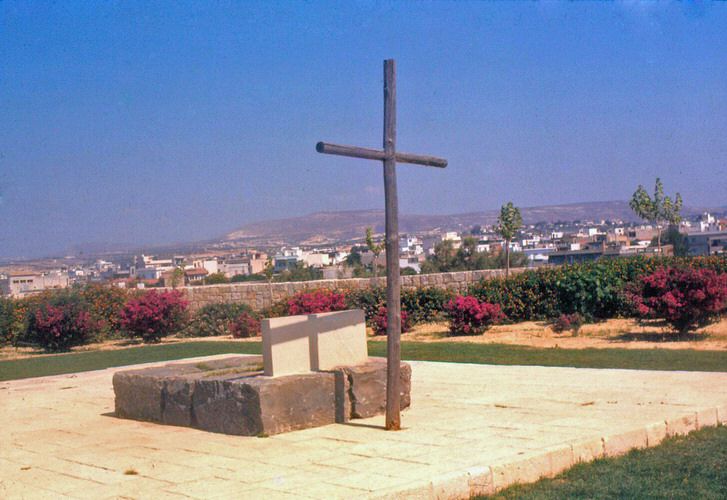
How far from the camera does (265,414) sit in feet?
23.4

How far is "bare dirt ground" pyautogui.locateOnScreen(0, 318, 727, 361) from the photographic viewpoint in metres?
13.9

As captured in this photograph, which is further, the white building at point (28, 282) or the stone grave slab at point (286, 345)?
the white building at point (28, 282)

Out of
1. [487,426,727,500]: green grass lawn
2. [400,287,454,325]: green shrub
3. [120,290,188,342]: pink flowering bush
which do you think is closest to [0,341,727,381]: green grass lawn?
[120,290,188,342]: pink flowering bush

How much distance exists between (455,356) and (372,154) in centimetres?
716

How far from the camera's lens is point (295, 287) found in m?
23.3

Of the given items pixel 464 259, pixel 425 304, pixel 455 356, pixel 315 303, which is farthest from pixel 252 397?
pixel 464 259

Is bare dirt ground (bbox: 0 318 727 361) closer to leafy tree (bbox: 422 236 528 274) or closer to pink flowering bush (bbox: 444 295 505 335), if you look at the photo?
pink flowering bush (bbox: 444 295 505 335)

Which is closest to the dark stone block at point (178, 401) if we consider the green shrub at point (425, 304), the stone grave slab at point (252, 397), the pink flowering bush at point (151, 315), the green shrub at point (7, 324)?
the stone grave slab at point (252, 397)

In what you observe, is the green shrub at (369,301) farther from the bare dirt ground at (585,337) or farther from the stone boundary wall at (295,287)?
the stone boundary wall at (295,287)

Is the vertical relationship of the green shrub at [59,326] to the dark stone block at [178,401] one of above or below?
below

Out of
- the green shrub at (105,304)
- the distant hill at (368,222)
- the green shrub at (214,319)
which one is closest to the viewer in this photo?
the green shrub at (214,319)

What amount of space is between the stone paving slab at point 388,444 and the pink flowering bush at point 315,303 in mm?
8836

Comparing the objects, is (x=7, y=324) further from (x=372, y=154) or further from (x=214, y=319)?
(x=372, y=154)

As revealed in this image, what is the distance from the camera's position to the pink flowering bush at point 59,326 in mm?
19953
